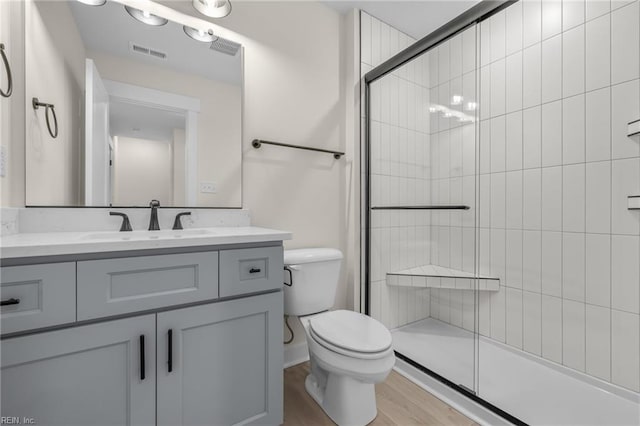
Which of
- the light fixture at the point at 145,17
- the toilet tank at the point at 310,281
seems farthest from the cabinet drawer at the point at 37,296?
the light fixture at the point at 145,17

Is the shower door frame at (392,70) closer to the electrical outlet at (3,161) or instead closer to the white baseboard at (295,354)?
the white baseboard at (295,354)

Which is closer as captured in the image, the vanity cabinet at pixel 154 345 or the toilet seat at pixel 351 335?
the vanity cabinet at pixel 154 345

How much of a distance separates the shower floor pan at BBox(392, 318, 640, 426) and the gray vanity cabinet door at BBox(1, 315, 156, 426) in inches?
60.2

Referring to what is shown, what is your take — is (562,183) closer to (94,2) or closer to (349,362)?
(349,362)

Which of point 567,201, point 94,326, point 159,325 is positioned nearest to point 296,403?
point 159,325

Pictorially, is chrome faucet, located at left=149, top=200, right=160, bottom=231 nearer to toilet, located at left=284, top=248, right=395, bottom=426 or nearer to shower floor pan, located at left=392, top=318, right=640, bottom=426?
toilet, located at left=284, top=248, right=395, bottom=426

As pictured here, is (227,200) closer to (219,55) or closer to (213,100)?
(213,100)

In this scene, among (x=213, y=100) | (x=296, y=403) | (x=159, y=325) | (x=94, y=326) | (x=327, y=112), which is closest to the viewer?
(x=94, y=326)

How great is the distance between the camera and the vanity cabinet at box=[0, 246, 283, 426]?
80 centimetres

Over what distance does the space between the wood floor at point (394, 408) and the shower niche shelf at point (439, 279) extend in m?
0.64

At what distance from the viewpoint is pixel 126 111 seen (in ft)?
4.63

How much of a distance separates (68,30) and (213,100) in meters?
0.65

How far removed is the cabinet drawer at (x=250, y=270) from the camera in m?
1.09

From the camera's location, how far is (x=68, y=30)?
1.28 m
